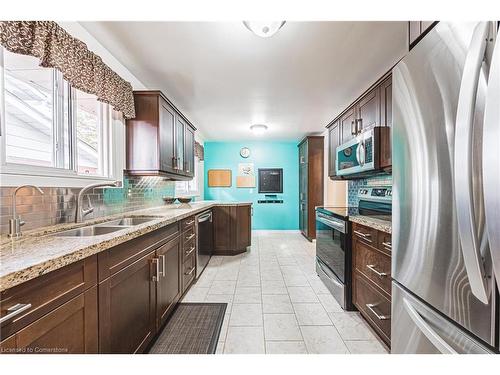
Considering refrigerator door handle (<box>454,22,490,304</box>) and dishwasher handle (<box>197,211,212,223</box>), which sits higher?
refrigerator door handle (<box>454,22,490,304</box>)

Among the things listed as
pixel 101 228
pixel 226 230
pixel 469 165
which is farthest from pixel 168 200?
pixel 469 165

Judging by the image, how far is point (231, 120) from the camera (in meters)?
4.35

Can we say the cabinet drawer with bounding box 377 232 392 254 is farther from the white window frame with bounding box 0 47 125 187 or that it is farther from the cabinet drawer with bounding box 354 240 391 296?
the white window frame with bounding box 0 47 125 187

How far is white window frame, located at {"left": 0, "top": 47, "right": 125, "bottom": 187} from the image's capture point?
1.21 m

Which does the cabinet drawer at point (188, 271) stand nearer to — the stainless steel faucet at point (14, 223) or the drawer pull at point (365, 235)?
the stainless steel faucet at point (14, 223)

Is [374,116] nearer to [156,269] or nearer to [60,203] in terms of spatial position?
[156,269]

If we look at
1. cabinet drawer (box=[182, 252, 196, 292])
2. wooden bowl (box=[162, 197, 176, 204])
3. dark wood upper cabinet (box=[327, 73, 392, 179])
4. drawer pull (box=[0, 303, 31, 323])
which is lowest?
cabinet drawer (box=[182, 252, 196, 292])

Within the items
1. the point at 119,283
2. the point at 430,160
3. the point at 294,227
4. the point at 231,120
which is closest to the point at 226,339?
the point at 119,283

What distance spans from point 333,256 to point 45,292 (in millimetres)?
2376

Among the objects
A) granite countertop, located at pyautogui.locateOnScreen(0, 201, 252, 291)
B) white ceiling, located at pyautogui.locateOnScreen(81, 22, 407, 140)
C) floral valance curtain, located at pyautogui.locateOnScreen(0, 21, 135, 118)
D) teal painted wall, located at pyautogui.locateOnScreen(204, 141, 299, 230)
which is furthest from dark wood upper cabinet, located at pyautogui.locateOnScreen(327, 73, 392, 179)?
teal painted wall, located at pyautogui.locateOnScreen(204, 141, 299, 230)

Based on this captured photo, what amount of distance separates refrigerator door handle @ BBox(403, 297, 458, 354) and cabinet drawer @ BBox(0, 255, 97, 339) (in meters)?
1.44
